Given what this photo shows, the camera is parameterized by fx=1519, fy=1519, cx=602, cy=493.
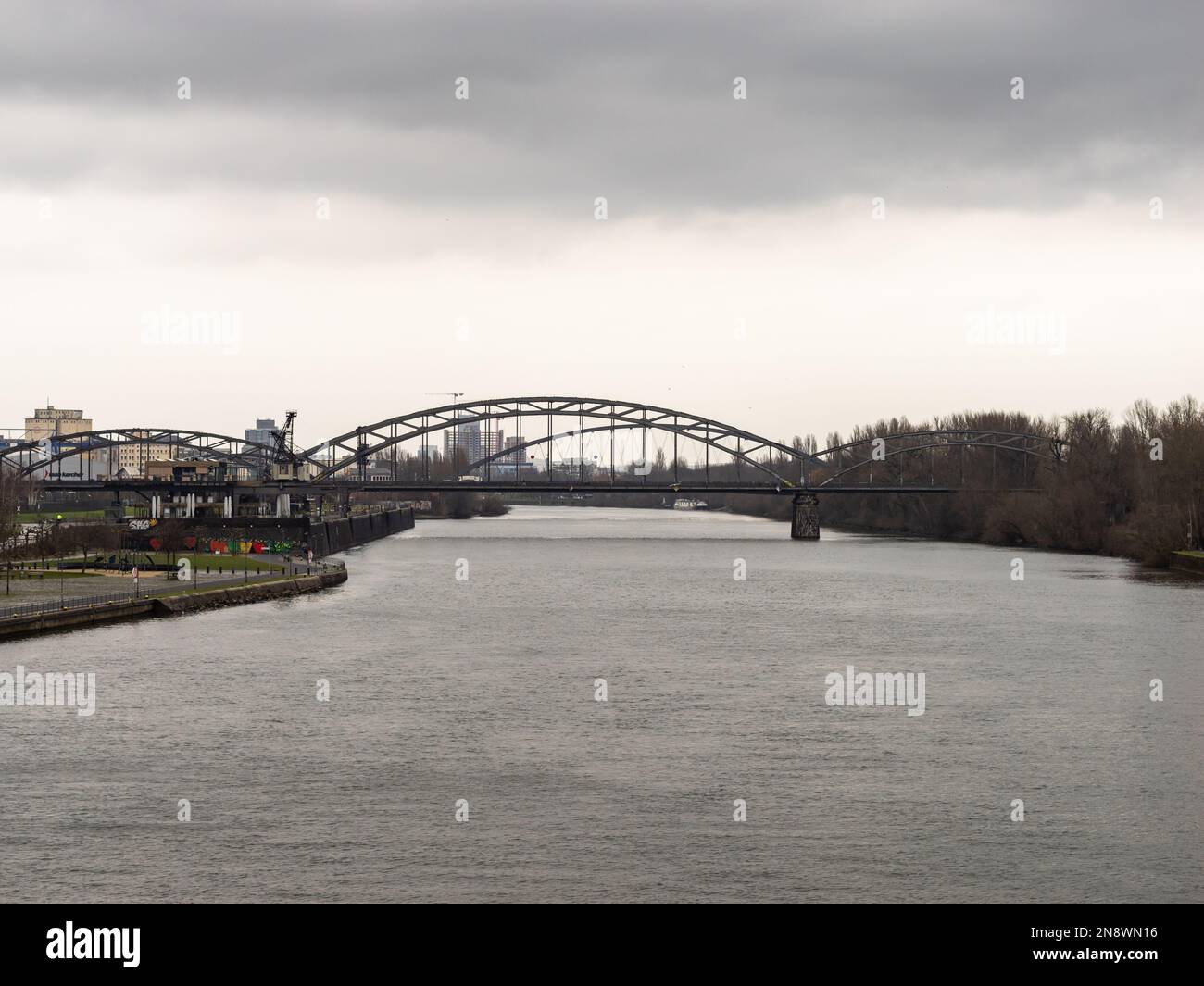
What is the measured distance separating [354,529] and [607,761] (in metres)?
100

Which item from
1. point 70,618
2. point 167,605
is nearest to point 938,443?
point 167,605

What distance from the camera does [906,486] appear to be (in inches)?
5148

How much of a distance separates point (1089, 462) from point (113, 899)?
315ft

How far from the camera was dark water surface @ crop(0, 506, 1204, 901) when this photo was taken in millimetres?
19531

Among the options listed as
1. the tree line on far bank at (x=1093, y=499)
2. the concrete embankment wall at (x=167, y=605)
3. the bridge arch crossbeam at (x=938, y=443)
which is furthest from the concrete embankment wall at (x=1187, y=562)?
the bridge arch crossbeam at (x=938, y=443)

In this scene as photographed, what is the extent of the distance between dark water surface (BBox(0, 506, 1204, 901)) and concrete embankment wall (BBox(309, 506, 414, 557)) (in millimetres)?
48132

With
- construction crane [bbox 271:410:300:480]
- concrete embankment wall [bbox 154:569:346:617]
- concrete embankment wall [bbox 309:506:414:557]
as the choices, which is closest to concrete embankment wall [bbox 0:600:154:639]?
concrete embankment wall [bbox 154:569:346:617]

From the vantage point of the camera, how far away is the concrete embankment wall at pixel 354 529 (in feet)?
331

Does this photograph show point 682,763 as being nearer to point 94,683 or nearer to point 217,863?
point 217,863

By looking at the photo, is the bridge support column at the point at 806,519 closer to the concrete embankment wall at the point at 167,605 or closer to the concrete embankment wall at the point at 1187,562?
the concrete embankment wall at the point at 1187,562

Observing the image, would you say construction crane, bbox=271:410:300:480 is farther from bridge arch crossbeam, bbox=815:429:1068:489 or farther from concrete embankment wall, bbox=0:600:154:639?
concrete embankment wall, bbox=0:600:154:639

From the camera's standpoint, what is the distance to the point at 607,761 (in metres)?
26.4

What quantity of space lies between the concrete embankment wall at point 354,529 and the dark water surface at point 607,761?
4813 centimetres

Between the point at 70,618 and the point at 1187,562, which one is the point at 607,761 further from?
the point at 1187,562
